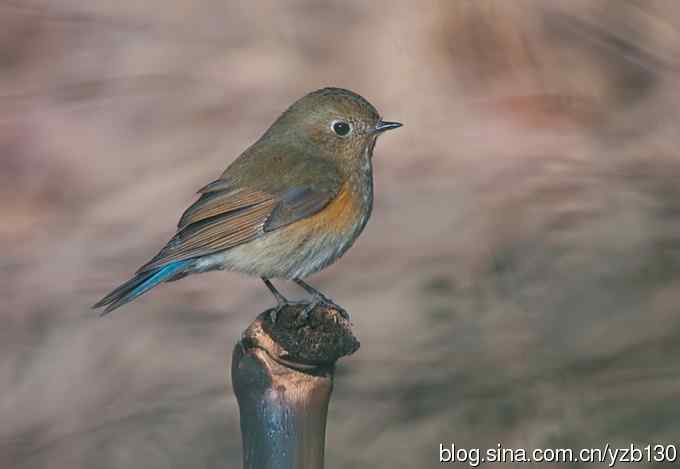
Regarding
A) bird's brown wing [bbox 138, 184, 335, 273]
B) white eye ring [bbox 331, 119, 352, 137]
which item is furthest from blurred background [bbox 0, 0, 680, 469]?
bird's brown wing [bbox 138, 184, 335, 273]

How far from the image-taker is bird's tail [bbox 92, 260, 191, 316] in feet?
13.2

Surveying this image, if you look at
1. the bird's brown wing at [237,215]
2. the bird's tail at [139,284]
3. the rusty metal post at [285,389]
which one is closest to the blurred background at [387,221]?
the bird's brown wing at [237,215]

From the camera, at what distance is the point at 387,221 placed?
711cm

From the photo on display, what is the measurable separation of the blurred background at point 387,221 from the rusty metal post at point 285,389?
285 cm

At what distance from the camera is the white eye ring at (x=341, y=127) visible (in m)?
4.93

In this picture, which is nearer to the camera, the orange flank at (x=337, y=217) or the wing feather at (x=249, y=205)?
the wing feather at (x=249, y=205)

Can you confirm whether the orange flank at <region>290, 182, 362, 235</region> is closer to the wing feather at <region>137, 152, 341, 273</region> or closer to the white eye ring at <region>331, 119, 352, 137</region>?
the wing feather at <region>137, 152, 341, 273</region>

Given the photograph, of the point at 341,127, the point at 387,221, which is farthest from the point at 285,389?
the point at 387,221

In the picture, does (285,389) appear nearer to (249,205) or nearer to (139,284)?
(139,284)

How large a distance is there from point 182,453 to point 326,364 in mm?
3004

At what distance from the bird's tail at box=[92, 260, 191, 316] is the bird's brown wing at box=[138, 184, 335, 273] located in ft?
0.21

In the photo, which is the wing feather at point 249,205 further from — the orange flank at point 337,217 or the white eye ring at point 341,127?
the white eye ring at point 341,127

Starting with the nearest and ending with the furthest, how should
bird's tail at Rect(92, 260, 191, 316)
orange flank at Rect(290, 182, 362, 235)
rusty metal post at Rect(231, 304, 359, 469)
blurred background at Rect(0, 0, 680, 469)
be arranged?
rusty metal post at Rect(231, 304, 359, 469), bird's tail at Rect(92, 260, 191, 316), orange flank at Rect(290, 182, 362, 235), blurred background at Rect(0, 0, 680, 469)

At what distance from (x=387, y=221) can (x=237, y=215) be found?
104 inches
